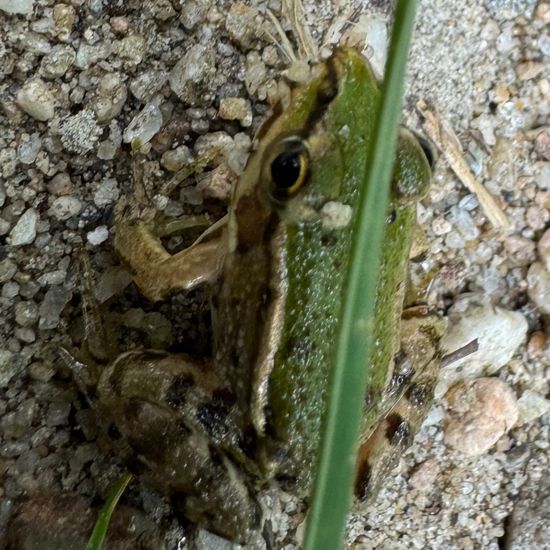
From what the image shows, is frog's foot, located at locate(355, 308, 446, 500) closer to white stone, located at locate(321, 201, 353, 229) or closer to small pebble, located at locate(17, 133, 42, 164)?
white stone, located at locate(321, 201, 353, 229)

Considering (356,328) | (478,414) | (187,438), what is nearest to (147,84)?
(187,438)

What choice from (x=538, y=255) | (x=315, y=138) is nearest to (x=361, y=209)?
(x=315, y=138)

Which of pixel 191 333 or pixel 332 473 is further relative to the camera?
pixel 191 333

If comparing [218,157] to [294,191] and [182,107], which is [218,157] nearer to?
[182,107]

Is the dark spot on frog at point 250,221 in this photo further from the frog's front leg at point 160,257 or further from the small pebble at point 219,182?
the small pebble at point 219,182

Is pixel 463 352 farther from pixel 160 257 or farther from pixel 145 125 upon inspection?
pixel 145 125
